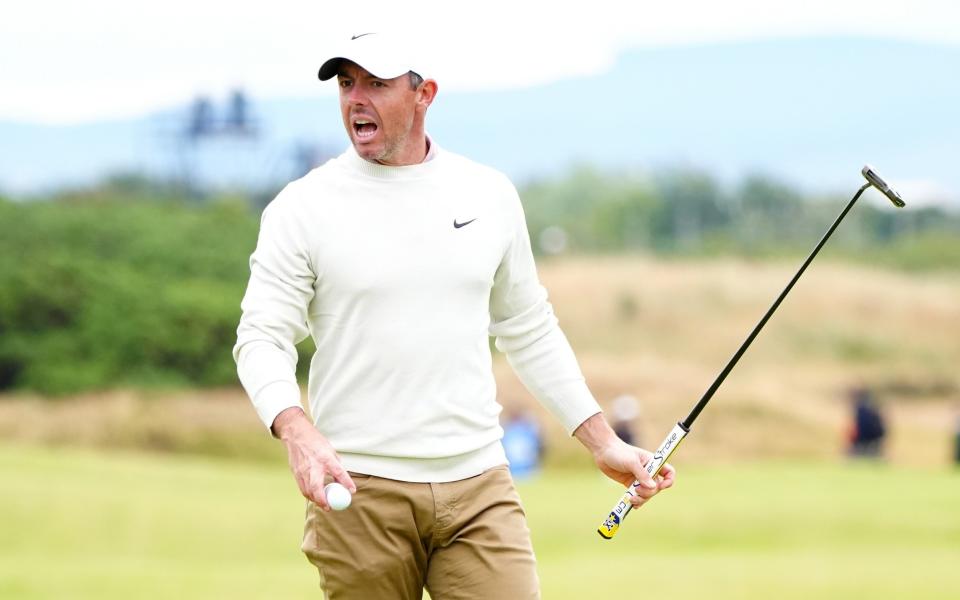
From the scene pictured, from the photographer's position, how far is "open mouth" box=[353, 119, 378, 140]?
459 centimetres

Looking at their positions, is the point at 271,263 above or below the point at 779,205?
above

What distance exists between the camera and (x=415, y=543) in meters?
4.74

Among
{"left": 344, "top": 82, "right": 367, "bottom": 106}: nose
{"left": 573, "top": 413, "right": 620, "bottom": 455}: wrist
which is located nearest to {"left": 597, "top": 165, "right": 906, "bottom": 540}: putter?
{"left": 573, "top": 413, "right": 620, "bottom": 455}: wrist

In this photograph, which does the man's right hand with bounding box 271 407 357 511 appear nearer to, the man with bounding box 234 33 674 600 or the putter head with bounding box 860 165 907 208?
the man with bounding box 234 33 674 600

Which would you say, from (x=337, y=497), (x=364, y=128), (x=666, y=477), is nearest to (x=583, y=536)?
(x=666, y=477)

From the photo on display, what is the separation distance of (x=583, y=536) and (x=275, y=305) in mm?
15033

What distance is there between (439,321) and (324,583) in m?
0.81

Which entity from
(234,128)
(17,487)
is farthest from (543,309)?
(234,128)

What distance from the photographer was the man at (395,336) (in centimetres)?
453

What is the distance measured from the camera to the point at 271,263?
452 centimetres

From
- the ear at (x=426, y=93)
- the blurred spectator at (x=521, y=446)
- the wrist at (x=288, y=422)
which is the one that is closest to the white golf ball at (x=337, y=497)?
the wrist at (x=288, y=422)

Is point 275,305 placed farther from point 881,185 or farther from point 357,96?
point 881,185

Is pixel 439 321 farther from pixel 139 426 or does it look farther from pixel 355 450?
pixel 139 426

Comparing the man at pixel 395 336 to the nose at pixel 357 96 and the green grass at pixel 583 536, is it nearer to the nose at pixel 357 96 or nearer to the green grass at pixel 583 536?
the nose at pixel 357 96
